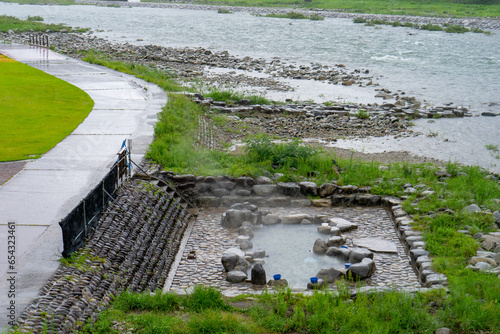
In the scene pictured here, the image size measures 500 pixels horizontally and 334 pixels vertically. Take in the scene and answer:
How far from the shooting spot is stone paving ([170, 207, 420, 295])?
8.81 meters

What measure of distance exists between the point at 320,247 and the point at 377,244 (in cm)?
124

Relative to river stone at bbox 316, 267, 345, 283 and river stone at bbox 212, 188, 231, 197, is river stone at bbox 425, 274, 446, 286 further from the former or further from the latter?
river stone at bbox 212, 188, 231, 197

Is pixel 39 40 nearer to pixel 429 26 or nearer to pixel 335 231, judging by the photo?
pixel 335 231

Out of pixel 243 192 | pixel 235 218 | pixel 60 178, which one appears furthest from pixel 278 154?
pixel 60 178

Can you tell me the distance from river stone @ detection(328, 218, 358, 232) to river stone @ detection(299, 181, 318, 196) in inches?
52.4

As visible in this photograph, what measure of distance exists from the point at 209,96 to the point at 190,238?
1278 centimetres

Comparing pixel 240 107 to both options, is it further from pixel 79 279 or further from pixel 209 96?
pixel 79 279

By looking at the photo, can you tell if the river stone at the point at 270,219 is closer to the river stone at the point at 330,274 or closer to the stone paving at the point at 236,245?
the stone paving at the point at 236,245

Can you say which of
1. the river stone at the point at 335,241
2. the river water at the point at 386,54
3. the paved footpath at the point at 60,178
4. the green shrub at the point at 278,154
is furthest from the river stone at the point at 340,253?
the river water at the point at 386,54

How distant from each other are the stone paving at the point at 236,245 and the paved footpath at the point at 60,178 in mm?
2178

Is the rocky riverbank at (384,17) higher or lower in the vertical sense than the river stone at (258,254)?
higher

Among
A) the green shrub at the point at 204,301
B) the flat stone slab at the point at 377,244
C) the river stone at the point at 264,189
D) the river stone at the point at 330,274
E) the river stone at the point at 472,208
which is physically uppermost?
the river stone at the point at 472,208

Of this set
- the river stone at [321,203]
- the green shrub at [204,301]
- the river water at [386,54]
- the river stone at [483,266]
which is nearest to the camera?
the green shrub at [204,301]

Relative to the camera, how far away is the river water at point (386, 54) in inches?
786
